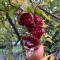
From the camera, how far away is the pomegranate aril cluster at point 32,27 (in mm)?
566

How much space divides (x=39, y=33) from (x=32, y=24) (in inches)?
1.1

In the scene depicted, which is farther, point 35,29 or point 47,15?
point 47,15

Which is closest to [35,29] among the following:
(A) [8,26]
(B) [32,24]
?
(B) [32,24]

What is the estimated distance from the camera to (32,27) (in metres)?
0.58

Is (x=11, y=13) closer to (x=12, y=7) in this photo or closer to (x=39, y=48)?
(x=12, y=7)

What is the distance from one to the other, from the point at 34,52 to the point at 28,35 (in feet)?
0.18

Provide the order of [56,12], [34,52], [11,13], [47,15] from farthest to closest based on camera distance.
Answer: [56,12], [47,15], [11,13], [34,52]

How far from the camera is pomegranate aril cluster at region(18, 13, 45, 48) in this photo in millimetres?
566

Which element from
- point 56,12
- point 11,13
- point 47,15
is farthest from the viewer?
point 56,12

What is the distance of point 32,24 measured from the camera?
0.58 m

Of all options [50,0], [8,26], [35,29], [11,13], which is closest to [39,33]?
[35,29]

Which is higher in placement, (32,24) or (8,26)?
(32,24)

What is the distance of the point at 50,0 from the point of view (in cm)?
85

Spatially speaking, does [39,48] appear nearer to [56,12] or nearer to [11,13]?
[11,13]
